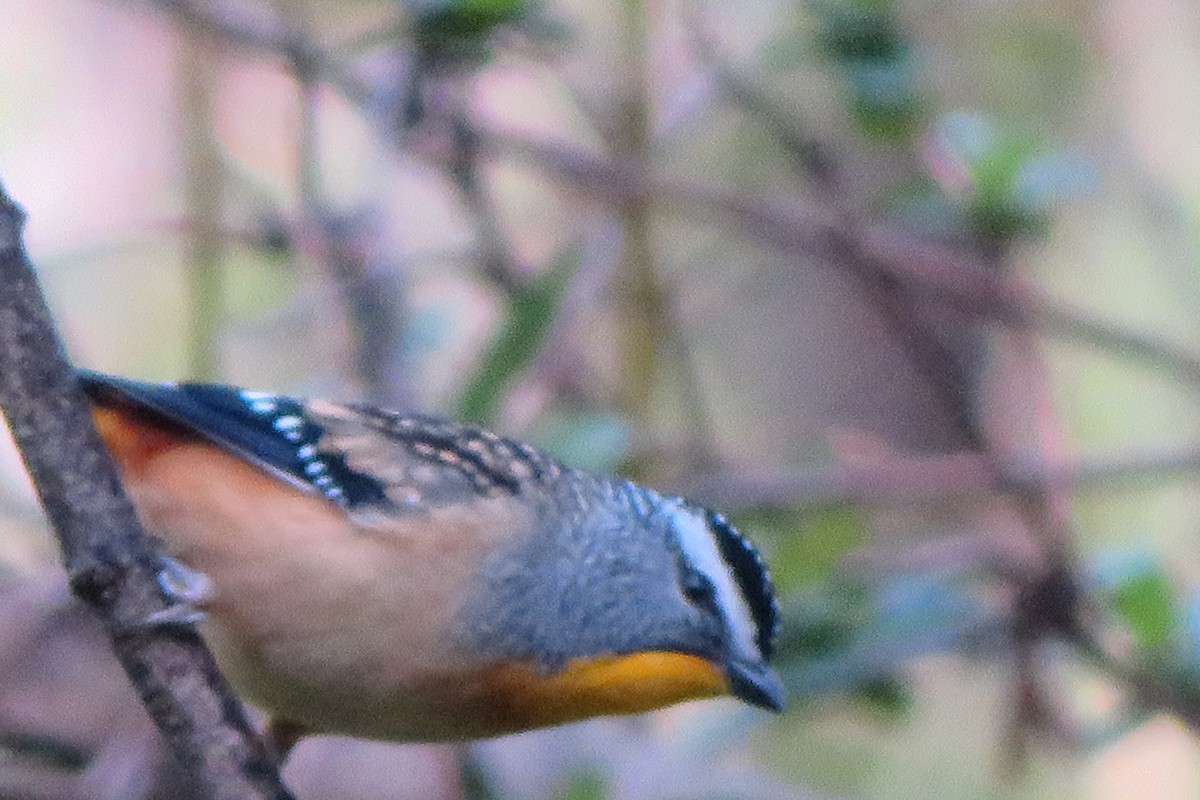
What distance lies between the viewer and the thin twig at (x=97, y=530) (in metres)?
2.22

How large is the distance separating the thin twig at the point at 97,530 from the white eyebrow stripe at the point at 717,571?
959 mm

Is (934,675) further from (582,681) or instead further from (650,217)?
(582,681)

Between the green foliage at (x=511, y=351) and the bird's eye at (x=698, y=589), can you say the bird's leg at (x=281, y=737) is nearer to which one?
the bird's eye at (x=698, y=589)

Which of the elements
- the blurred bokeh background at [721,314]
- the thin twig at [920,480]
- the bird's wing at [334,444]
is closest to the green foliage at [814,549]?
the blurred bokeh background at [721,314]

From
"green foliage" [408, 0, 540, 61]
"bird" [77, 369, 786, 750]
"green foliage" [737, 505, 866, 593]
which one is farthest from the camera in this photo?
"green foliage" [737, 505, 866, 593]

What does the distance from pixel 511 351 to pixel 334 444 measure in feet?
3.19

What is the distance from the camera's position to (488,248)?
4.54 m

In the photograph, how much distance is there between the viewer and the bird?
2.71 metres

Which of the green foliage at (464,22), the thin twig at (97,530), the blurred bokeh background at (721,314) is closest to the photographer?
the thin twig at (97,530)

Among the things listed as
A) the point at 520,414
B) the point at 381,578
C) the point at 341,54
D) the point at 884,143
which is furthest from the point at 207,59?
the point at 381,578

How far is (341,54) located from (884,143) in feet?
4.89

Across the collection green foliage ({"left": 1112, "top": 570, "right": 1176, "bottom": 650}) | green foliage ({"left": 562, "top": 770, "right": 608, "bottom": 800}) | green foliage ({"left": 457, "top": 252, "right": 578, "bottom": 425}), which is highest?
green foliage ({"left": 457, "top": 252, "right": 578, "bottom": 425})

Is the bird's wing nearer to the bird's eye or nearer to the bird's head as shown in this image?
the bird's head

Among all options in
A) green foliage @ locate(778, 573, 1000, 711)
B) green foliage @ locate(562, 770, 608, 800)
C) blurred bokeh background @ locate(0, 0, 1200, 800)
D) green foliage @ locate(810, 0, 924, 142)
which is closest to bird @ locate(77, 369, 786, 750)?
blurred bokeh background @ locate(0, 0, 1200, 800)
